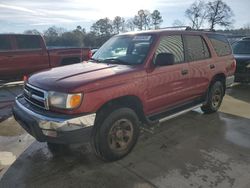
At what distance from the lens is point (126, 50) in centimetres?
457

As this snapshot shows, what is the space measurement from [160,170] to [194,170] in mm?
473

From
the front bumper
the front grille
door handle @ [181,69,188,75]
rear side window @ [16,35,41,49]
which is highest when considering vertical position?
rear side window @ [16,35,41,49]

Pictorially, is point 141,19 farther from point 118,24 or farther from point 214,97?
point 214,97

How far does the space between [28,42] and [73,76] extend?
6.65m

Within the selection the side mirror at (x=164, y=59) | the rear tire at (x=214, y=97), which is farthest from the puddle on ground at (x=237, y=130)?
the side mirror at (x=164, y=59)

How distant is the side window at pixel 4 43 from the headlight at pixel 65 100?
263 inches

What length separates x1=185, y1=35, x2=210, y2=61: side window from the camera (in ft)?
16.5

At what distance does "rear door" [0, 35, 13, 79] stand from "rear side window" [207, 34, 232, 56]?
22.1 feet

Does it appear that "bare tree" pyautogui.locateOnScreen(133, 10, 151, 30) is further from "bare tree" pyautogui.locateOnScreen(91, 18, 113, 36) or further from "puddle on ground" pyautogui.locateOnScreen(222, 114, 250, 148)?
"puddle on ground" pyautogui.locateOnScreen(222, 114, 250, 148)

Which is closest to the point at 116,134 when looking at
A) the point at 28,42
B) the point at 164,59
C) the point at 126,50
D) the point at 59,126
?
the point at 59,126

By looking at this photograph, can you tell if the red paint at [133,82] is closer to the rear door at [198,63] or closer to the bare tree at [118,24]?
the rear door at [198,63]

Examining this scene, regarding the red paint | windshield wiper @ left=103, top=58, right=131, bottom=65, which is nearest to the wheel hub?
the red paint

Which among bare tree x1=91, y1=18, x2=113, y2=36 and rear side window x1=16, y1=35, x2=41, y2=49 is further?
bare tree x1=91, y1=18, x2=113, y2=36

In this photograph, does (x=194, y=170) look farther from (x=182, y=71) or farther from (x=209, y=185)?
(x=182, y=71)
